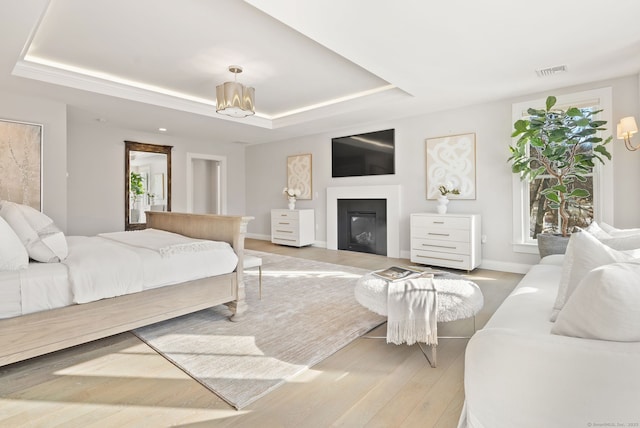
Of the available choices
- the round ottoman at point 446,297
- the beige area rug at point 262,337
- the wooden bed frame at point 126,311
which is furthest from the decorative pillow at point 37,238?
the round ottoman at point 446,297

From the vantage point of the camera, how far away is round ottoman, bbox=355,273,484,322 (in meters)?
2.05

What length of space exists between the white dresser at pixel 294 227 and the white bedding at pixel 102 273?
3808 millimetres

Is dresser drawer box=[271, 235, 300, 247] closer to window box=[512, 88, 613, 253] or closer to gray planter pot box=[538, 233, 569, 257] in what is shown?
window box=[512, 88, 613, 253]

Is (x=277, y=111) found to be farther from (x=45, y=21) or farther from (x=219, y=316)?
(x=219, y=316)

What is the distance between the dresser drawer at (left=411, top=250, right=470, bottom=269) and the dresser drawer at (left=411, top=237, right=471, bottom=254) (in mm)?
46

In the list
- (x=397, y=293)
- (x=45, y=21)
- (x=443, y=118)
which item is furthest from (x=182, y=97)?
(x=397, y=293)

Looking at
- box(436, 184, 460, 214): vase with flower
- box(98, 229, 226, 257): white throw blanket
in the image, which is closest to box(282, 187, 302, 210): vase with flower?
box(436, 184, 460, 214): vase with flower

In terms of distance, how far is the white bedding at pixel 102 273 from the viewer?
6.06ft

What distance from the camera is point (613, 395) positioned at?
0.92m

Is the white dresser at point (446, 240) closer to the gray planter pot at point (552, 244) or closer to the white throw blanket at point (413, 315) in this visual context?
the gray planter pot at point (552, 244)

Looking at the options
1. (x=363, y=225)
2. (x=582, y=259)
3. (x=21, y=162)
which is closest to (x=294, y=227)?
(x=363, y=225)

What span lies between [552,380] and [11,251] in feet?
8.75

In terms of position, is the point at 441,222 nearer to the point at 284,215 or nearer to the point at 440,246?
the point at 440,246

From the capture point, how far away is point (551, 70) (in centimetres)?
349
